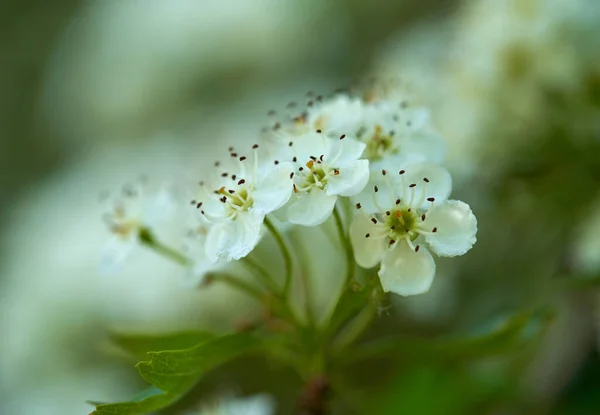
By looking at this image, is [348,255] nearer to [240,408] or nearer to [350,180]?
[350,180]

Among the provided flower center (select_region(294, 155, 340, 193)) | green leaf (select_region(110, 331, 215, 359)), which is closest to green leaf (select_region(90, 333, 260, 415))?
green leaf (select_region(110, 331, 215, 359))

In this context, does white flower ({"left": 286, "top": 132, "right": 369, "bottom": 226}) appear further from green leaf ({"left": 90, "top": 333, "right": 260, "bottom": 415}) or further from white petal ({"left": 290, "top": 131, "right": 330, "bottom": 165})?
green leaf ({"left": 90, "top": 333, "right": 260, "bottom": 415})

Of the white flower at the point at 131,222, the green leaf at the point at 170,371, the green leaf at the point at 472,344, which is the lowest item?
the green leaf at the point at 170,371

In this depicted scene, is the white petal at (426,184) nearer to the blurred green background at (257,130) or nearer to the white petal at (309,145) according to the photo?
the white petal at (309,145)

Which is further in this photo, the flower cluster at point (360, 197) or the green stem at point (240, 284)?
the green stem at point (240, 284)

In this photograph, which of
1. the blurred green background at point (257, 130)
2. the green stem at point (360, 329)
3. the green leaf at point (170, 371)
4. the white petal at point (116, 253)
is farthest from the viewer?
the blurred green background at point (257, 130)

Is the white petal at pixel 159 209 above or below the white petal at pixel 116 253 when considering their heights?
above

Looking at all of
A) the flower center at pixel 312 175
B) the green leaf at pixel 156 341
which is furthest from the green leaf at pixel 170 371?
the flower center at pixel 312 175
